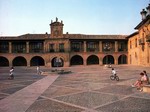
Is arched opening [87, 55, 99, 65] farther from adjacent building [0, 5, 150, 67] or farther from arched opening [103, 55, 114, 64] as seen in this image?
arched opening [103, 55, 114, 64]

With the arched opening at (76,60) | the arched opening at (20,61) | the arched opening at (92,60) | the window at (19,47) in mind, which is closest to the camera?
the window at (19,47)

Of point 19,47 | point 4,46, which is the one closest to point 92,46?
point 19,47

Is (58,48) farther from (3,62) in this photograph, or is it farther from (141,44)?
(141,44)

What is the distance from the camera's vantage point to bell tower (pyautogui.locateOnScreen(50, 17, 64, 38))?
4909 cm

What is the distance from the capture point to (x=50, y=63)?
161ft

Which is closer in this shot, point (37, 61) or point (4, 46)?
point (4, 46)

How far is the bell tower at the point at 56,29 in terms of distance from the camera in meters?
49.1

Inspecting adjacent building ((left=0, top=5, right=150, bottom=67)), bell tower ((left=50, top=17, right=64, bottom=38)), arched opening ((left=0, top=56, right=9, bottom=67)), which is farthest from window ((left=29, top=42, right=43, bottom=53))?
arched opening ((left=0, top=56, right=9, bottom=67))

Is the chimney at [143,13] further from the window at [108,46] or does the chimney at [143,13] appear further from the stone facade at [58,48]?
the window at [108,46]

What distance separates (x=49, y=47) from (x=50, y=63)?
370 cm

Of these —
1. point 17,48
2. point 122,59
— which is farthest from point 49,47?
point 122,59

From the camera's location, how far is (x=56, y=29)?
49000mm

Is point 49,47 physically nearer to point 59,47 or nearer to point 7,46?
point 59,47

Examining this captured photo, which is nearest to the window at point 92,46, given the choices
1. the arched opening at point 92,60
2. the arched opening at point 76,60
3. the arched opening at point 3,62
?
the arched opening at point 92,60
